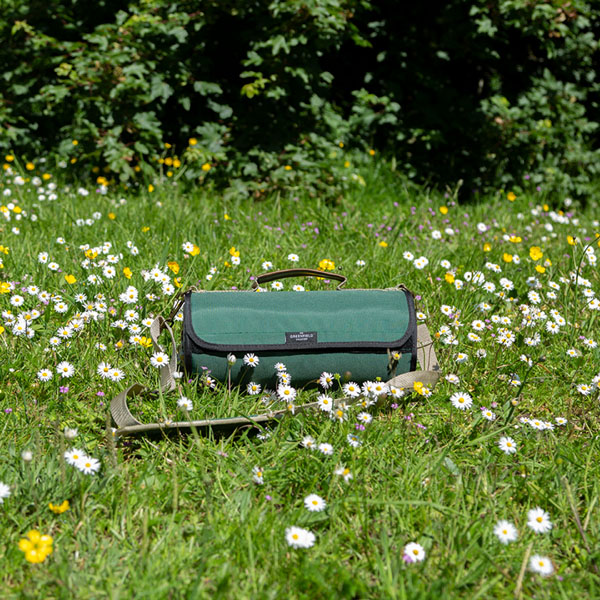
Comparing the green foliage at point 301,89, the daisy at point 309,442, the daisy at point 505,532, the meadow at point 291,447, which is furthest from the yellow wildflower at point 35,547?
the green foliage at point 301,89

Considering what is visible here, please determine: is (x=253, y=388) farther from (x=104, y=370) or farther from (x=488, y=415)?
(x=488, y=415)

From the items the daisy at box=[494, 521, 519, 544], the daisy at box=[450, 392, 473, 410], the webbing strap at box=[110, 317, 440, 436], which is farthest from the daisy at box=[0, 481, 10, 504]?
the daisy at box=[450, 392, 473, 410]

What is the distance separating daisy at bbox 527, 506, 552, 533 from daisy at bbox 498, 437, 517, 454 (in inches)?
9.8

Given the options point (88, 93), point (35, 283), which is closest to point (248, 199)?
point (88, 93)

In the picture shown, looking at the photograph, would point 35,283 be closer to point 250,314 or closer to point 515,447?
point 250,314

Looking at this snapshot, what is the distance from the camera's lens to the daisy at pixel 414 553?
1473 millimetres

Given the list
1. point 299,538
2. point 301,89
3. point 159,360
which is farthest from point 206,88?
point 299,538

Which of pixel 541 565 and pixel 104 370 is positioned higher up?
pixel 541 565

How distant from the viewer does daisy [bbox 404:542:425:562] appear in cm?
147

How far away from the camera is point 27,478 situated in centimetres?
157

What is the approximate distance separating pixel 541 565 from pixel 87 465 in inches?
46.4

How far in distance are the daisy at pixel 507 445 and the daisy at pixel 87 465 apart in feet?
3.94

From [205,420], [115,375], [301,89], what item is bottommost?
[115,375]

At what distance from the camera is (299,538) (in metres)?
1.48
